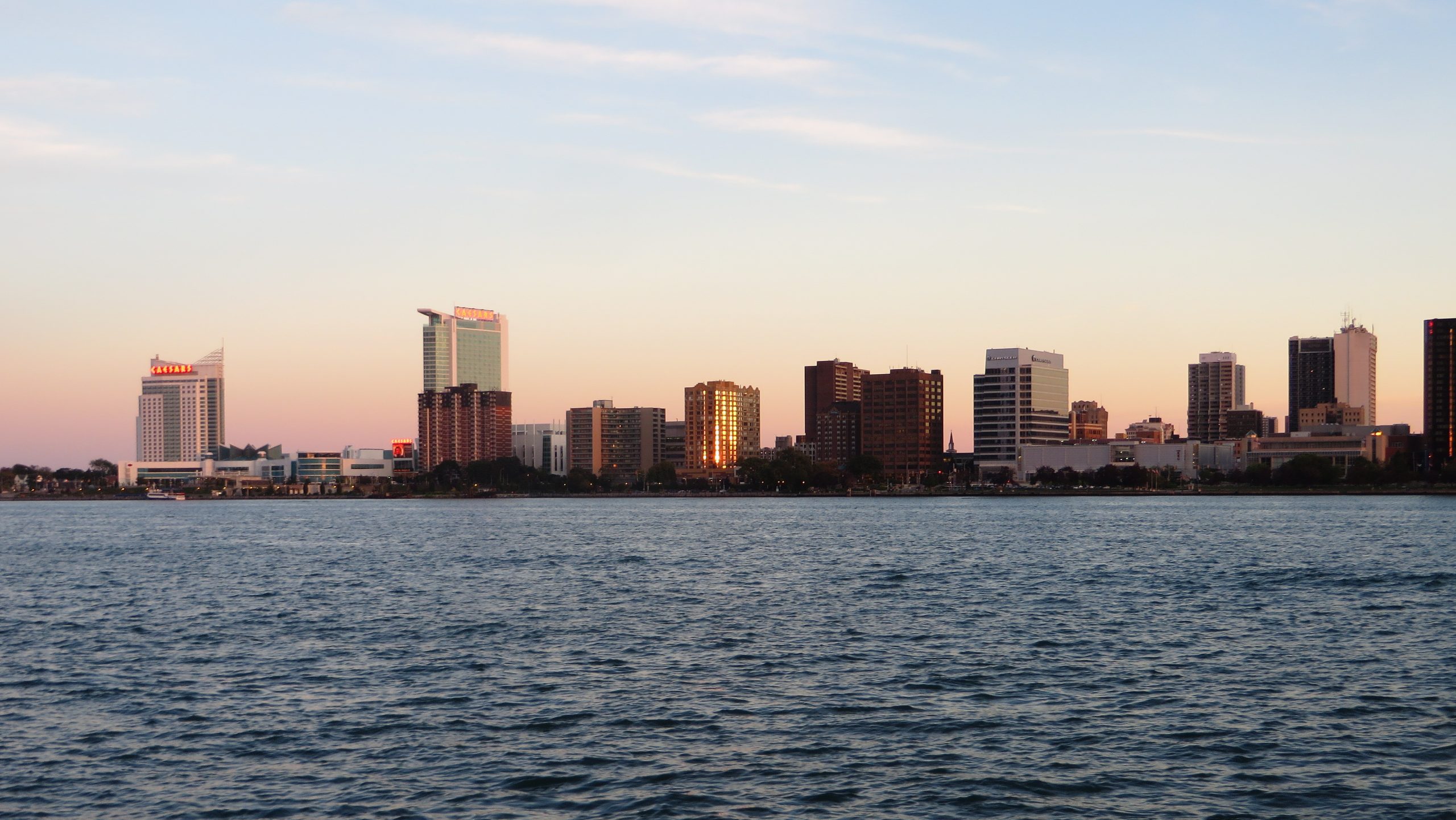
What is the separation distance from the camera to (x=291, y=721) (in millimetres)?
34875

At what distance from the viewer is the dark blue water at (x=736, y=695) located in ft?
90.5

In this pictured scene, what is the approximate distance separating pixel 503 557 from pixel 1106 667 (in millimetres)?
67360

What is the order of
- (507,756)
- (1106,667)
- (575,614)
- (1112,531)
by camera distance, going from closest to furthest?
(507,756) → (1106,667) → (575,614) → (1112,531)

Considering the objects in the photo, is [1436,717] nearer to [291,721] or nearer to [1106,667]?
[1106,667]

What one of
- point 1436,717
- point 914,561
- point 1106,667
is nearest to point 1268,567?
point 914,561

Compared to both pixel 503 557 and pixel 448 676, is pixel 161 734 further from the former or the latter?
pixel 503 557

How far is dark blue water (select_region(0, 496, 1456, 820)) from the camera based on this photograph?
27.6 metres

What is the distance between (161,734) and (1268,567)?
7438cm

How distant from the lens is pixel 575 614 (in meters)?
59.1

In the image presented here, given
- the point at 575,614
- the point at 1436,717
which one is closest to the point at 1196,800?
the point at 1436,717

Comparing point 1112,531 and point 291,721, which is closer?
point 291,721

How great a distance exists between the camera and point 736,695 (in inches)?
1502

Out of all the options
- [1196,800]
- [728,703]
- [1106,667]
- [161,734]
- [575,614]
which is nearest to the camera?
[1196,800]

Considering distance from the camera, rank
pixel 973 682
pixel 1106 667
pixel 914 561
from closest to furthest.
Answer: pixel 973 682
pixel 1106 667
pixel 914 561
